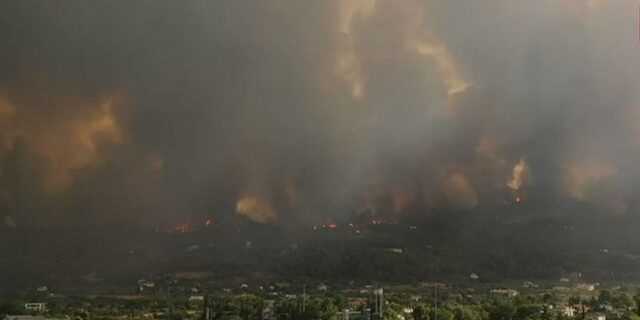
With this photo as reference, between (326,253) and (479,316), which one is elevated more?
(326,253)

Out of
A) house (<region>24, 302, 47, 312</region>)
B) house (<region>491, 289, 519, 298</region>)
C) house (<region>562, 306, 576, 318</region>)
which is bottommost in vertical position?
house (<region>562, 306, 576, 318</region>)

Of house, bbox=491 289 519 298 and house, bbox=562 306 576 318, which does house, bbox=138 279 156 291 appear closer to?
house, bbox=491 289 519 298

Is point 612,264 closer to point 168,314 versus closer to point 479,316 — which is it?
point 479,316

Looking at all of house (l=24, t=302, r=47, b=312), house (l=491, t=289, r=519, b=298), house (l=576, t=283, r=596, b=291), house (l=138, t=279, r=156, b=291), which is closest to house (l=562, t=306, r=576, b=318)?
house (l=491, t=289, r=519, b=298)

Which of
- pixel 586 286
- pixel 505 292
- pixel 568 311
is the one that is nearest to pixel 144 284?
pixel 505 292

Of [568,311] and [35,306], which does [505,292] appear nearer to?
[568,311]

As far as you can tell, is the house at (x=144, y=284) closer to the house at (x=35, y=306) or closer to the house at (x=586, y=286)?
the house at (x=35, y=306)

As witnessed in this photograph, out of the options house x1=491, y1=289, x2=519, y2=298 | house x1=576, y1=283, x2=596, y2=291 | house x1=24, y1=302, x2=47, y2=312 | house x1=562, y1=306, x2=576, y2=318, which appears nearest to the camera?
house x1=562, y1=306, x2=576, y2=318

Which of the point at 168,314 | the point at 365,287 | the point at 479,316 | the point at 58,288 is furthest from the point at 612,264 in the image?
the point at 58,288
